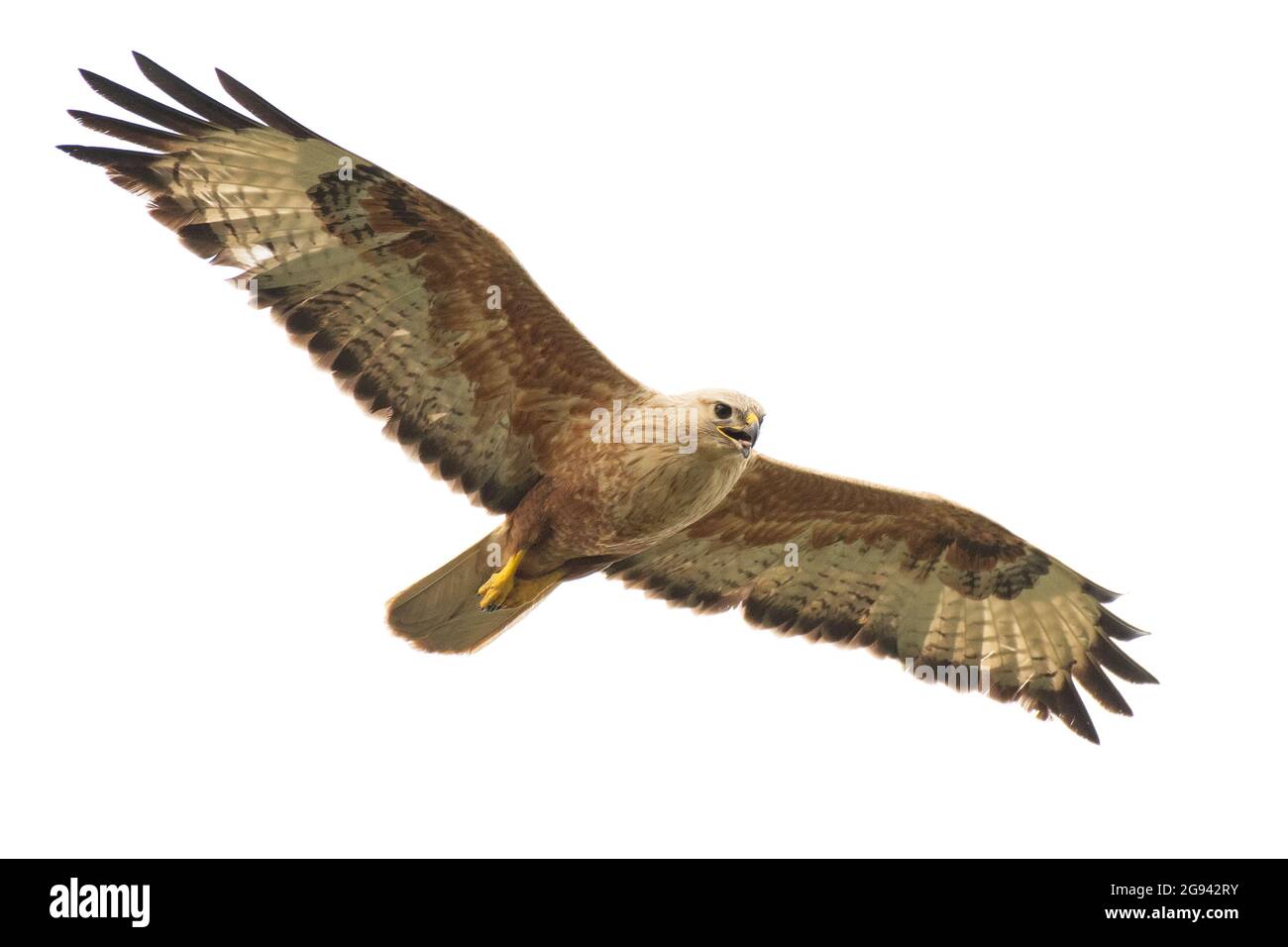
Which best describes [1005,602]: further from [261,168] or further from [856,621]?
[261,168]

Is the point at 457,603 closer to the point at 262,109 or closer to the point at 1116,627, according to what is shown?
the point at 262,109

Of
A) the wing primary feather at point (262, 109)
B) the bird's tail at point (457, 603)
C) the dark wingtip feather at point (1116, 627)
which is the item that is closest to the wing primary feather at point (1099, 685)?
the dark wingtip feather at point (1116, 627)

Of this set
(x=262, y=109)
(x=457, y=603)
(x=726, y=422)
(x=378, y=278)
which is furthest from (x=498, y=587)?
(x=262, y=109)

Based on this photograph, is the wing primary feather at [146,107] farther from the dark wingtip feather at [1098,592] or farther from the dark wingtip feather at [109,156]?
the dark wingtip feather at [1098,592]

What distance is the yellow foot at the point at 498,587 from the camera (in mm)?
9445

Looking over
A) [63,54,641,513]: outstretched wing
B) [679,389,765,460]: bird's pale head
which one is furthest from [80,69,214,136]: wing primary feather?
[679,389,765,460]: bird's pale head

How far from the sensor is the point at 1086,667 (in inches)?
430

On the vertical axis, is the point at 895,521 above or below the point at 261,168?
below

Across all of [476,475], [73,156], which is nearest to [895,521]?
[476,475]

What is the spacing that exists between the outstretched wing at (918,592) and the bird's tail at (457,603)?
3.76 ft

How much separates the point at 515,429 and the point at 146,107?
2555 millimetres

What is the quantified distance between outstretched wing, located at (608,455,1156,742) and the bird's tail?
1147mm

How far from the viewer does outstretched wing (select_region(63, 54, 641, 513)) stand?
8930 millimetres

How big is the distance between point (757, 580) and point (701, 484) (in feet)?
6.10
